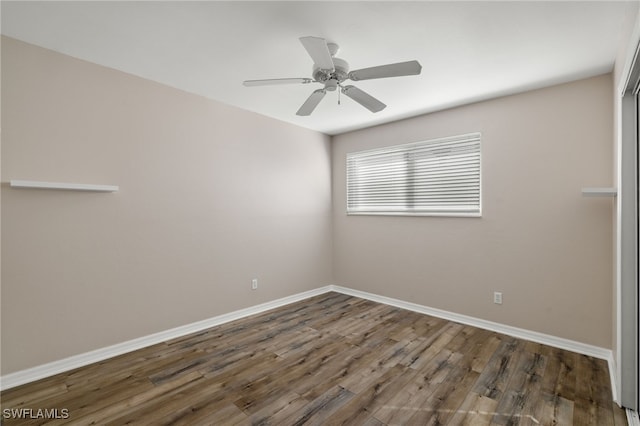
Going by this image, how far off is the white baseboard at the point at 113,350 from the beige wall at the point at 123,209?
0.05 metres

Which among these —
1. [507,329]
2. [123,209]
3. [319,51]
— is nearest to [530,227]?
[507,329]

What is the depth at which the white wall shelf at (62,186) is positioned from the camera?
212 centimetres

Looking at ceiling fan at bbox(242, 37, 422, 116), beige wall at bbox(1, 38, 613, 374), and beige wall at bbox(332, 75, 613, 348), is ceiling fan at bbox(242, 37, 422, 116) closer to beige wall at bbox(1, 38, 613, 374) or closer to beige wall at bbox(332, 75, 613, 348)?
beige wall at bbox(1, 38, 613, 374)

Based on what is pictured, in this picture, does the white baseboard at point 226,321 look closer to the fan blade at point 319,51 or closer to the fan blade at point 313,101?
the fan blade at point 313,101

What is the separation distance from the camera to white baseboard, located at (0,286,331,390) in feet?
7.24

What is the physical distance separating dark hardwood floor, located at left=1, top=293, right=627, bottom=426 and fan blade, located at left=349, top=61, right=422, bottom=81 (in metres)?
2.20

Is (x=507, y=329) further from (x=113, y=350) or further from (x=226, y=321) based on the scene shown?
(x=113, y=350)

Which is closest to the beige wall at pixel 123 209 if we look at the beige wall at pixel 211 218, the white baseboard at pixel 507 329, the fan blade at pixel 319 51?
the beige wall at pixel 211 218

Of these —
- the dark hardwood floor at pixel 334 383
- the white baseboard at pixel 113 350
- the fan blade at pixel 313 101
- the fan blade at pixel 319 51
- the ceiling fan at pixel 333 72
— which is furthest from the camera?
the fan blade at pixel 313 101

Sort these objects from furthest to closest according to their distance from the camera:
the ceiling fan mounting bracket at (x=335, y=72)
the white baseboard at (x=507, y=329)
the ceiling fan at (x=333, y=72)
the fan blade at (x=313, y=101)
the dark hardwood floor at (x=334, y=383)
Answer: the white baseboard at (x=507, y=329) → the fan blade at (x=313, y=101) → the ceiling fan mounting bracket at (x=335, y=72) → the dark hardwood floor at (x=334, y=383) → the ceiling fan at (x=333, y=72)

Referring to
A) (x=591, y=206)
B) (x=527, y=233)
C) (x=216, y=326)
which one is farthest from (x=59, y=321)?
(x=591, y=206)

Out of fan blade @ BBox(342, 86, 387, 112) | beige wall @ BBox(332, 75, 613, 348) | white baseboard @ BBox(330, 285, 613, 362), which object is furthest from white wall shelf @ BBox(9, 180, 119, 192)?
white baseboard @ BBox(330, 285, 613, 362)

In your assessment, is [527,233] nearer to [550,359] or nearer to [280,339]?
[550,359]

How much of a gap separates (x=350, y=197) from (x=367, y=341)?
2.31 metres
